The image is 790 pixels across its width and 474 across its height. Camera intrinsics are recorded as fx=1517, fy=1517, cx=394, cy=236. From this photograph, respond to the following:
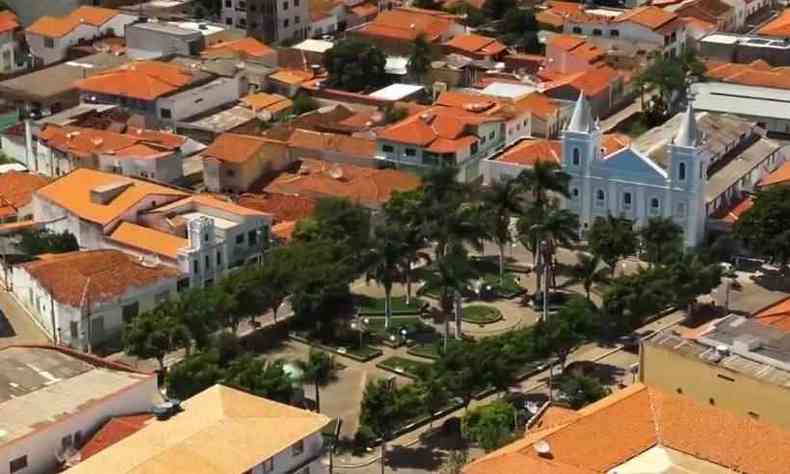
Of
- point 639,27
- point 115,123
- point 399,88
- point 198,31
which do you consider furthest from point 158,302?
point 639,27

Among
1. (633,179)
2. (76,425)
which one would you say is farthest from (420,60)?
(76,425)

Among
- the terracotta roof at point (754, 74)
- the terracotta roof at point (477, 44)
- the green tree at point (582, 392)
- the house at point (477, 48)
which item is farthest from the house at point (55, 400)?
the terracotta roof at point (477, 44)

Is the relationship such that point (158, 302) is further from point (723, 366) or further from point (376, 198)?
point (723, 366)

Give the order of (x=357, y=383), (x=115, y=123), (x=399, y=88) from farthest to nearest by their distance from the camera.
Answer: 1. (x=399, y=88)
2. (x=115, y=123)
3. (x=357, y=383)

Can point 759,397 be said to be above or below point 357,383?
above

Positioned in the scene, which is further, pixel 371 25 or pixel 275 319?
pixel 371 25

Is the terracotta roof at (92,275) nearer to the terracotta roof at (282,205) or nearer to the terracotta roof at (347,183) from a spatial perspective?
the terracotta roof at (282,205)

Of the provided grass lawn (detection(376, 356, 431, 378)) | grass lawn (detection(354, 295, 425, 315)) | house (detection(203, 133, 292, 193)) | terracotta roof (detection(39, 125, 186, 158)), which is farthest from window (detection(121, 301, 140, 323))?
terracotta roof (detection(39, 125, 186, 158))

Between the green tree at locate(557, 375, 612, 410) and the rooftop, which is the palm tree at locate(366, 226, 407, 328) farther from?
the rooftop

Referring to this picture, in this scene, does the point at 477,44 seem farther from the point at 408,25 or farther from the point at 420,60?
the point at 420,60
